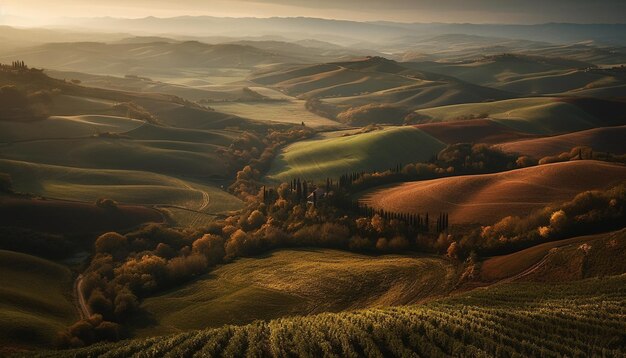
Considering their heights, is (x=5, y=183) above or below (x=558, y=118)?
below

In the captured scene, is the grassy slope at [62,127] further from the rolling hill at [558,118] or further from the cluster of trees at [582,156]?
the cluster of trees at [582,156]

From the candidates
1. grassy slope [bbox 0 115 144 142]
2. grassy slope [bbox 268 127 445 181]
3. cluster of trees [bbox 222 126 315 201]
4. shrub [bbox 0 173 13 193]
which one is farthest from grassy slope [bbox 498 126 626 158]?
grassy slope [bbox 0 115 144 142]

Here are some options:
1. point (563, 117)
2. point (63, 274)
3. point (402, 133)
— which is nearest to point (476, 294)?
point (63, 274)

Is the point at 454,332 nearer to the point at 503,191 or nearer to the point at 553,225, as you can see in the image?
the point at 553,225

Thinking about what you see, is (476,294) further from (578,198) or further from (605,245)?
(578,198)

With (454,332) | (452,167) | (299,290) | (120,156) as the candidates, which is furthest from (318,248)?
(120,156)
